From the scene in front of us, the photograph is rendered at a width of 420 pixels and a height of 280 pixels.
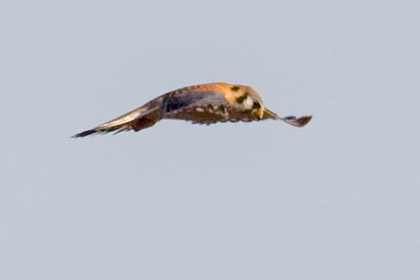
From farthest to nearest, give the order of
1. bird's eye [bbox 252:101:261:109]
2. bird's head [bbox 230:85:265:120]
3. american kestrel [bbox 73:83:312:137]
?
bird's eye [bbox 252:101:261:109] < bird's head [bbox 230:85:265:120] < american kestrel [bbox 73:83:312:137]

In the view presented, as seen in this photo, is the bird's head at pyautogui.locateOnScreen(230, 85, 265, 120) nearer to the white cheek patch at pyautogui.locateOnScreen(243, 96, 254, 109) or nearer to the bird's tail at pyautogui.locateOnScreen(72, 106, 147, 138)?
the white cheek patch at pyautogui.locateOnScreen(243, 96, 254, 109)

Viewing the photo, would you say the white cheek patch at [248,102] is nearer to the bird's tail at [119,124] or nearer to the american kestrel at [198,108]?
the american kestrel at [198,108]

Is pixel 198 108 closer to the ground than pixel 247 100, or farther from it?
closer to the ground

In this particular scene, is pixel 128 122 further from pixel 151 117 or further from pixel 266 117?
pixel 266 117

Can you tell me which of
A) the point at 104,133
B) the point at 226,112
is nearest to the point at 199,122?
the point at 226,112

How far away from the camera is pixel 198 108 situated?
1473cm

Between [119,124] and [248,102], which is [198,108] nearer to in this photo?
[248,102]

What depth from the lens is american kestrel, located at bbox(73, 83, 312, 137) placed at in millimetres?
14745

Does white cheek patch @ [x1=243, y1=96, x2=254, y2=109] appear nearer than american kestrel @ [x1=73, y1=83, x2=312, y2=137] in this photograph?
No

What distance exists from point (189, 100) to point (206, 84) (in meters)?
0.41

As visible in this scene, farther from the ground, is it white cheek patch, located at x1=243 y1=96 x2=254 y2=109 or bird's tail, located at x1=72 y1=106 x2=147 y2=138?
white cheek patch, located at x1=243 y1=96 x2=254 y2=109

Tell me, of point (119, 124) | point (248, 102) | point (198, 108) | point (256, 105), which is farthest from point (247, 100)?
point (119, 124)

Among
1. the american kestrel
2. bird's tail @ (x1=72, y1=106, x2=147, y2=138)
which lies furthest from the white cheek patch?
bird's tail @ (x1=72, y1=106, x2=147, y2=138)

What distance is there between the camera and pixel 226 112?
590 inches
